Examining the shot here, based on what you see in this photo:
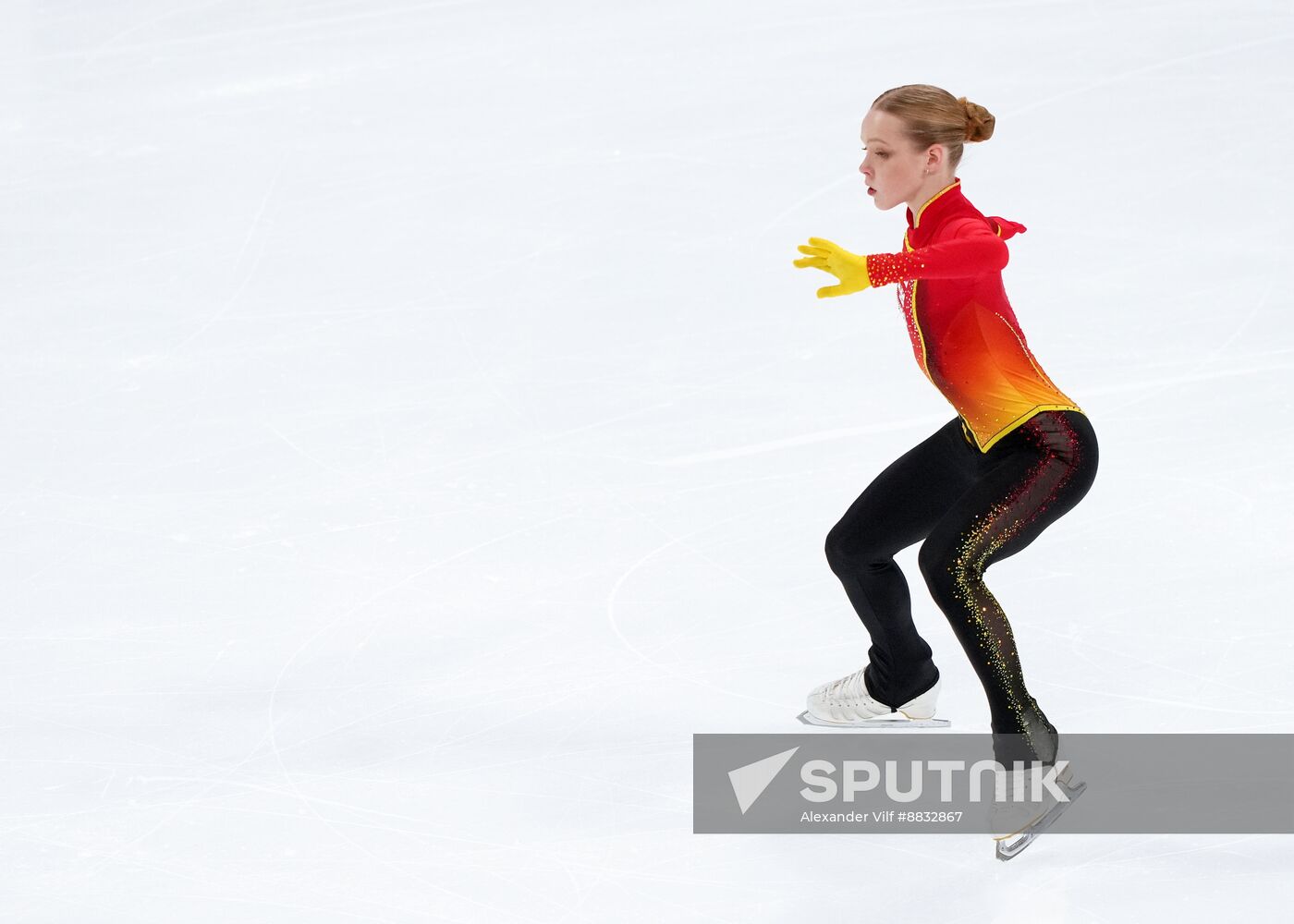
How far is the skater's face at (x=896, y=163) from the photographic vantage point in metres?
3.22

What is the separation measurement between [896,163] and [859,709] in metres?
1.25

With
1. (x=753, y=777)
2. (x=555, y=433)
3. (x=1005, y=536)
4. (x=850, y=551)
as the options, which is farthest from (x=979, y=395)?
(x=555, y=433)

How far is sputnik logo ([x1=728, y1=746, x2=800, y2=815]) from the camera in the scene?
3420 millimetres

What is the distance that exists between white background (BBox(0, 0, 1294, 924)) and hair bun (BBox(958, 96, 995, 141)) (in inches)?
4.4

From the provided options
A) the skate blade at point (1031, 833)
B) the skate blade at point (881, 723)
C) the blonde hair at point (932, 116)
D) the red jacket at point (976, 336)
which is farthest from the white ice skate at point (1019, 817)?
Answer: the blonde hair at point (932, 116)

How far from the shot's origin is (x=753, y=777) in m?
3.48

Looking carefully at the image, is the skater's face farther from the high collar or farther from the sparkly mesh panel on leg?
the sparkly mesh panel on leg

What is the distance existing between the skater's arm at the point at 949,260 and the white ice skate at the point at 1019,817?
0.97 m

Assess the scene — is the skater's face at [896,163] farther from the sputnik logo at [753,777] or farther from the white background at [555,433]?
the sputnik logo at [753,777]

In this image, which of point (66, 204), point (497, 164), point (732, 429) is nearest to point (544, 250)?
point (497, 164)

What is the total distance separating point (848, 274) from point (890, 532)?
2.44ft

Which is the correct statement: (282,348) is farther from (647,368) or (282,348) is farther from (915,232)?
(915,232)

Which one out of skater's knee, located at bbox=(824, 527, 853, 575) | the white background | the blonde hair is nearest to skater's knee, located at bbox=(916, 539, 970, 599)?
skater's knee, located at bbox=(824, 527, 853, 575)

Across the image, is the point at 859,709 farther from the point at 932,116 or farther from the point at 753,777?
the point at 932,116
